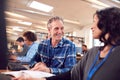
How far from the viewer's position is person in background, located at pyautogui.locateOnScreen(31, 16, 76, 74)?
1729 millimetres

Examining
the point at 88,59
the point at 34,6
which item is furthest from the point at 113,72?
the point at 34,6

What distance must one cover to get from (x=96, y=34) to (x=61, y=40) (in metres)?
0.52

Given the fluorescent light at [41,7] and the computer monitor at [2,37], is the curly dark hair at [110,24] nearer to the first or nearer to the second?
the computer monitor at [2,37]

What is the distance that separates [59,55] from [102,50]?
1.62 feet

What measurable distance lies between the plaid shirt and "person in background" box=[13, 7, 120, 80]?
1.12ft

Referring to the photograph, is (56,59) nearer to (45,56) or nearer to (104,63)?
(45,56)

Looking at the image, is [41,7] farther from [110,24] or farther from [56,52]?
[110,24]

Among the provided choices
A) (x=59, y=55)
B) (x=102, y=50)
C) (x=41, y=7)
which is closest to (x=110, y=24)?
(x=102, y=50)

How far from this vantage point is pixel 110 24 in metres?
1.33

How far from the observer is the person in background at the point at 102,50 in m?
1.22

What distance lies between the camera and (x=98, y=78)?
1197 mm

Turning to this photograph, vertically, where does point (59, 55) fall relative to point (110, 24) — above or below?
below

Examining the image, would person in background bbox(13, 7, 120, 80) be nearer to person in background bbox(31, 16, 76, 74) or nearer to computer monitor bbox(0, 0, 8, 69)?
person in background bbox(31, 16, 76, 74)

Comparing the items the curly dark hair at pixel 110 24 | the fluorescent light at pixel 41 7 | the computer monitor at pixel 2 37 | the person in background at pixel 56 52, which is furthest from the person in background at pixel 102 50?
the fluorescent light at pixel 41 7
